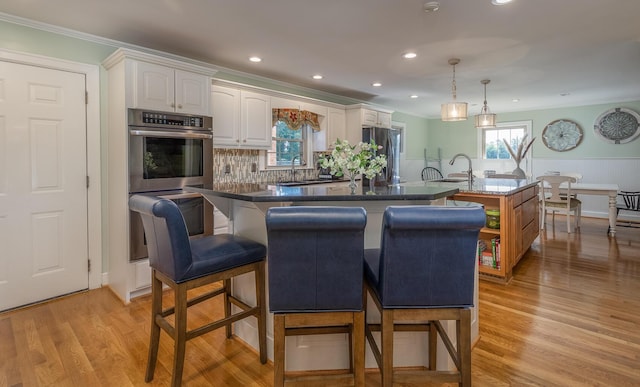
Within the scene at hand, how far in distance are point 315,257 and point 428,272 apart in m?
0.45

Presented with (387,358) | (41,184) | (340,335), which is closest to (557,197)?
(340,335)

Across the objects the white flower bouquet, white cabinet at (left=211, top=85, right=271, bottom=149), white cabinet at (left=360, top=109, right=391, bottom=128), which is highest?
white cabinet at (left=360, top=109, right=391, bottom=128)

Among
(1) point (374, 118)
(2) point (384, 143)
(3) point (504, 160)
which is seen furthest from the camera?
(3) point (504, 160)

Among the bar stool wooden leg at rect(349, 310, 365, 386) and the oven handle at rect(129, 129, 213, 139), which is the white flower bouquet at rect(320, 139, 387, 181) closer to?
the bar stool wooden leg at rect(349, 310, 365, 386)

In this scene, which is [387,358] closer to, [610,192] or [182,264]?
[182,264]

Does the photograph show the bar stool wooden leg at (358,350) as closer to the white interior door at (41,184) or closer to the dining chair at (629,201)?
the white interior door at (41,184)

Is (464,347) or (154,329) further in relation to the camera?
(154,329)

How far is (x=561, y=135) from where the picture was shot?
696cm

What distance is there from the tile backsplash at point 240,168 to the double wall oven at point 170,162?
0.68 m

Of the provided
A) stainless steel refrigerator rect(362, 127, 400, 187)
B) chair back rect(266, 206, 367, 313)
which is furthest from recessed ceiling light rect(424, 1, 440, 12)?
stainless steel refrigerator rect(362, 127, 400, 187)

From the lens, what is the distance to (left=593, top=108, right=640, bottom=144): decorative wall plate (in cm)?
620

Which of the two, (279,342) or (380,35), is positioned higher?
(380,35)

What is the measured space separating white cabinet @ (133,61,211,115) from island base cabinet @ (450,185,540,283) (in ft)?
8.55

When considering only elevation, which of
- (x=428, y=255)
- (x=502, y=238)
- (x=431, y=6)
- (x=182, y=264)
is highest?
(x=431, y=6)
